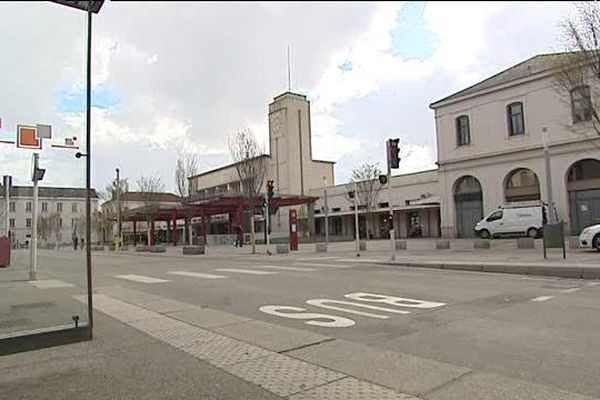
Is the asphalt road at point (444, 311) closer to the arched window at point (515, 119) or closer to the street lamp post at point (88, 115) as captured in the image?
the street lamp post at point (88, 115)

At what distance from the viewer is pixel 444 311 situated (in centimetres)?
843

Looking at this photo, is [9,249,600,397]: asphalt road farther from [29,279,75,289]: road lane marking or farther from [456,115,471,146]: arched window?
[456,115,471,146]: arched window

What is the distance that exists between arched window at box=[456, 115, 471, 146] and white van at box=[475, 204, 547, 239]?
322 inches

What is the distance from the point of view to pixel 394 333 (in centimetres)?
693

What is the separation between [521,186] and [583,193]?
14.7ft

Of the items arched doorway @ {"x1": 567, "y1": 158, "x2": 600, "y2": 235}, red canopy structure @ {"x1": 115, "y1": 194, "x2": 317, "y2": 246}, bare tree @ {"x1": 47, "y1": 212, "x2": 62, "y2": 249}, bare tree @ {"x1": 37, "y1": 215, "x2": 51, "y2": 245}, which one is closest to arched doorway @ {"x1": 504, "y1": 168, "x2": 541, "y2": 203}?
arched doorway @ {"x1": 567, "y1": 158, "x2": 600, "y2": 235}

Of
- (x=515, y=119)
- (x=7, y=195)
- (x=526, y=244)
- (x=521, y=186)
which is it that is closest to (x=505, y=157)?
(x=521, y=186)

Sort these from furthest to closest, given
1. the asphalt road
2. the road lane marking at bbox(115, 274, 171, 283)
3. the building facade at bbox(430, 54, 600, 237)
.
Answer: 1. the building facade at bbox(430, 54, 600, 237)
2. the road lane marking at bbox(115, 274, 171, 283)
3. the asphalt road

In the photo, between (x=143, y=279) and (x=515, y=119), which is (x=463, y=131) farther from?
(x=143, y=279)

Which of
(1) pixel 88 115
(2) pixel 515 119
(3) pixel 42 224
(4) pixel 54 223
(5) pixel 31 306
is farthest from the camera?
(2) pixel 515 119

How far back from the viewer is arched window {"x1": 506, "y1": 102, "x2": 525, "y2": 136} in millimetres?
37656

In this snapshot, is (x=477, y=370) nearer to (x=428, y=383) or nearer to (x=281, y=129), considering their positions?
(x=428, y=383)

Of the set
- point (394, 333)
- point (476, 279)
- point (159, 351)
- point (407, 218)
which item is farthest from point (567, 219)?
point (159, 351)

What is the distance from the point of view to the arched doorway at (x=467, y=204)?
40.5 meters
